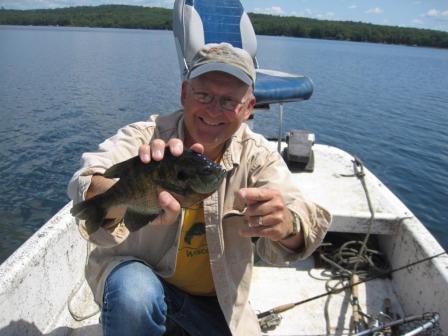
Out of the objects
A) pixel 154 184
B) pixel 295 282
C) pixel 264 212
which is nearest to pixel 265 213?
pixel 264 212

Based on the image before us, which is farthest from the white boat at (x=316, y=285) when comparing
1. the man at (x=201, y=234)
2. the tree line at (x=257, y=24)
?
the tree line at (x=257, y=24)

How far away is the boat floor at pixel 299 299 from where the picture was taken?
3.53 m

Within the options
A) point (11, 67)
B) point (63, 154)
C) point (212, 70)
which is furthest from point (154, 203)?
point (11, 67)

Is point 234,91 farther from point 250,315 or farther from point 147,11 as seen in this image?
point 147,11

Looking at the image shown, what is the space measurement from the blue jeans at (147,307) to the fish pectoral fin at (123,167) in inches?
26.4

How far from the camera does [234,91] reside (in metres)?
2.55

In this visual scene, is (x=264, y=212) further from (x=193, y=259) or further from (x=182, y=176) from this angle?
(x=193, y=259)

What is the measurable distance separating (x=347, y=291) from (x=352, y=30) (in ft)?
382

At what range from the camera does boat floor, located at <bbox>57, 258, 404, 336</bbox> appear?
139 inches

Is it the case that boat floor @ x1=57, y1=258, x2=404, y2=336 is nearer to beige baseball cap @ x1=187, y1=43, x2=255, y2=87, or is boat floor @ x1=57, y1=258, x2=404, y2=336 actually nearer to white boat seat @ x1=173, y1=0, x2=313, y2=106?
white boat seat @ x1=173, y1=0, x2=313, y2=106

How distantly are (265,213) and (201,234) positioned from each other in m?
0.79

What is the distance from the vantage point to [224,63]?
2506 mm

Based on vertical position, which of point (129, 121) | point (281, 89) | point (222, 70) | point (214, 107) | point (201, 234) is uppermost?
point (222, 70)

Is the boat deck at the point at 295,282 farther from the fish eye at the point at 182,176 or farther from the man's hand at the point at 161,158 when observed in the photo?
the fish eye at the point at 182,176
